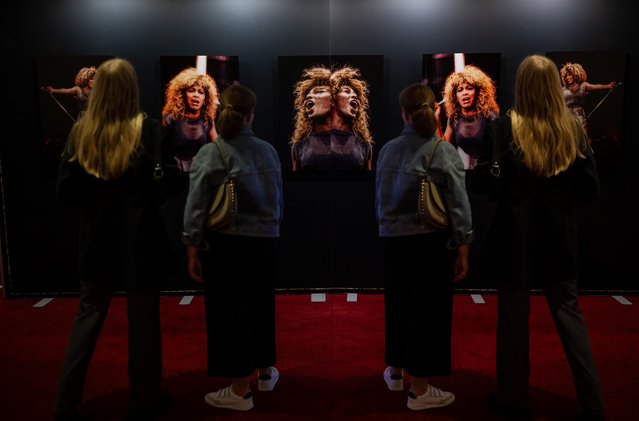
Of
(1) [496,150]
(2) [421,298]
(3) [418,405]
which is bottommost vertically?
(3) [418,405]

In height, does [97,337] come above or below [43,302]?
above

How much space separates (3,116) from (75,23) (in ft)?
3.57

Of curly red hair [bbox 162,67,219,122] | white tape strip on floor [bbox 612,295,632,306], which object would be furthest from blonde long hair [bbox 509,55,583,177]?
white tape strip on floor [bbox 612,295,632,306]

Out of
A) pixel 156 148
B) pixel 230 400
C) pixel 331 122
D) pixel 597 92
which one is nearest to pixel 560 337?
pixel 230 400

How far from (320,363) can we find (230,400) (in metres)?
0.70

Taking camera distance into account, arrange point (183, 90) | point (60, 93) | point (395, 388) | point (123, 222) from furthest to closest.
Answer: point (183, 90) < point (60, 93) < point (395, 388) < point (123, 222)

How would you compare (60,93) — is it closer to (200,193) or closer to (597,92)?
(200,193)

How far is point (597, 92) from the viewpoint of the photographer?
5.03 meters

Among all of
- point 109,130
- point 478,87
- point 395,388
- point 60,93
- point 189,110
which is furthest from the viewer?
point 478,87

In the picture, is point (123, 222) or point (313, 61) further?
point (313, 61)

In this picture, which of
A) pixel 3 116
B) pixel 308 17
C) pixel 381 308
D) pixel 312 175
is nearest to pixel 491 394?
pixel 381 308

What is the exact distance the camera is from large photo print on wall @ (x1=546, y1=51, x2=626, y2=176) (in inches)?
196

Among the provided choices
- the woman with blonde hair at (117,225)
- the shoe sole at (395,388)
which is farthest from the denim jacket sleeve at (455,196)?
the woman with blonde hair at (117,225)

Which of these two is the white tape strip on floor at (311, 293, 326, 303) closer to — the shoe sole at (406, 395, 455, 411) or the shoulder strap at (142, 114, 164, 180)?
the shoe sole at (406, 395, 455, 411)
